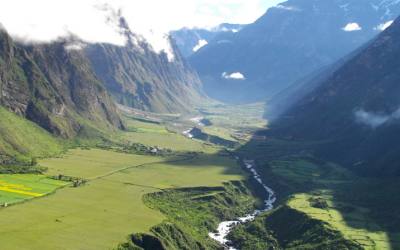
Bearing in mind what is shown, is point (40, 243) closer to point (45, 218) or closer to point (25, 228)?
point (25, 228)

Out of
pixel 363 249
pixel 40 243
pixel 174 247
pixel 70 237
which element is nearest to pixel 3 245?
pixel 40 243

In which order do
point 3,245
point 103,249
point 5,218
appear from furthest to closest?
point 5,218, point 103,249, point 3,245

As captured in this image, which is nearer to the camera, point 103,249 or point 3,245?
point 3,245

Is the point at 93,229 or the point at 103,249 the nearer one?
the point at 103,249

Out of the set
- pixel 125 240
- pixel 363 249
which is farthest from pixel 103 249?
pixel 363 249

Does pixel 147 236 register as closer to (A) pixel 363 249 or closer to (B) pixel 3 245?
(B) pixel 3 245

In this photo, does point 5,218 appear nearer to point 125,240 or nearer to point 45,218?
point 45,218

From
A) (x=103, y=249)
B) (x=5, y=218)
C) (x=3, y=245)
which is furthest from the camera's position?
(x=5, y=218)
